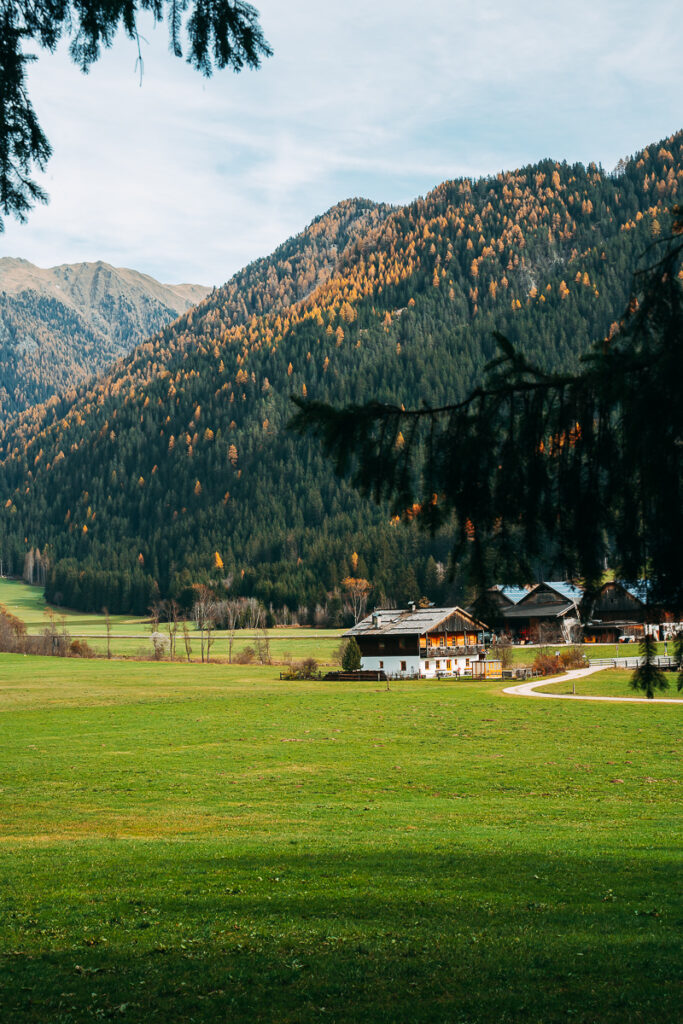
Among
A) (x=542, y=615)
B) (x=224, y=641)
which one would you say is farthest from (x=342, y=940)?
(x=224, y=641)

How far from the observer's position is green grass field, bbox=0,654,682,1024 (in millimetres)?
8336

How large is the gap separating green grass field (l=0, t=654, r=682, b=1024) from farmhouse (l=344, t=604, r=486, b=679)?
43.7 meters

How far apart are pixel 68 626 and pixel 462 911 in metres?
172

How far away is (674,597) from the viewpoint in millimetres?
6188

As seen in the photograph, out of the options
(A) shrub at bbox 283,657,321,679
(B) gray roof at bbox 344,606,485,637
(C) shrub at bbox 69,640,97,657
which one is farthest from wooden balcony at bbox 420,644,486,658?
(C) shrub at bbox 69,640,97,657

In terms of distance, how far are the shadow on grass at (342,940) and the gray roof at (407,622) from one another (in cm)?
6757

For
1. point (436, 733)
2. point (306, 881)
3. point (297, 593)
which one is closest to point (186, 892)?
point (306, 881)

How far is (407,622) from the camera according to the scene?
85.2 metres

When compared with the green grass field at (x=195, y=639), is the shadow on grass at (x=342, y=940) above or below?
above

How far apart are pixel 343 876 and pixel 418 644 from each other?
69553 millimetres

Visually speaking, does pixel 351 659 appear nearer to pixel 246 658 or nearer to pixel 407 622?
pixel 407 622

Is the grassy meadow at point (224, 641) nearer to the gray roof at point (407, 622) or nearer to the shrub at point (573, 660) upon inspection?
the gray roof at point (407, 622)

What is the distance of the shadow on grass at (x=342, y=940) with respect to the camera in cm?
801

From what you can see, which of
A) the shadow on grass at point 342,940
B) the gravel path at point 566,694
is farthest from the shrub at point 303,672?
the shadow on grass at point 342,940
